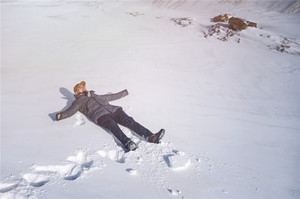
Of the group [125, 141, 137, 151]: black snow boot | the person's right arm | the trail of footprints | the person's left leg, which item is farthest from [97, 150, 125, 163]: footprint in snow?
the person's right arm

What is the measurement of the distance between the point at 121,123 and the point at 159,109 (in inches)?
32.2

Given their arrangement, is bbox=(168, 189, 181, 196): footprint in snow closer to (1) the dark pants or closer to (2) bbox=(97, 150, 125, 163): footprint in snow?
(2) bbox=(97, 150, 125, 163): footprint in snow

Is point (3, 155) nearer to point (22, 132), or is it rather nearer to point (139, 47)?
point (22, 132)

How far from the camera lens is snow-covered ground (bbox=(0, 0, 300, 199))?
2.35 m

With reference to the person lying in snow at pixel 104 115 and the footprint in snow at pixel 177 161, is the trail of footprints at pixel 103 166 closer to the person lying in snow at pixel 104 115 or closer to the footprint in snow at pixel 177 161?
the footprint in snow at pixel 177 161

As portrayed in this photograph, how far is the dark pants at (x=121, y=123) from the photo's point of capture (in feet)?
9.50

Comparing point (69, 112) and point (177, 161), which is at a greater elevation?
point (69, 112)

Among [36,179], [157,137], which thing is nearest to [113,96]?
[157,137]

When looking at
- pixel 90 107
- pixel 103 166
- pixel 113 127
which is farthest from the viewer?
pixel 90 107

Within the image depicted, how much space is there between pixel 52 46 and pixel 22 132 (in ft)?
13.2

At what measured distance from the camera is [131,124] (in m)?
3.12

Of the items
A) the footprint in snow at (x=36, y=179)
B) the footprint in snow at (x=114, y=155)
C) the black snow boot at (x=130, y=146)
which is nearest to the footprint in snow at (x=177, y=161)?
the black snow boot at (x=130, y=146)

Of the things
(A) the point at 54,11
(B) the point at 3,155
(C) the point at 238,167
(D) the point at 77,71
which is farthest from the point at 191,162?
(A) the point at 54,11

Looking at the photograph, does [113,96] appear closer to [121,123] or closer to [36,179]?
[121,123]
